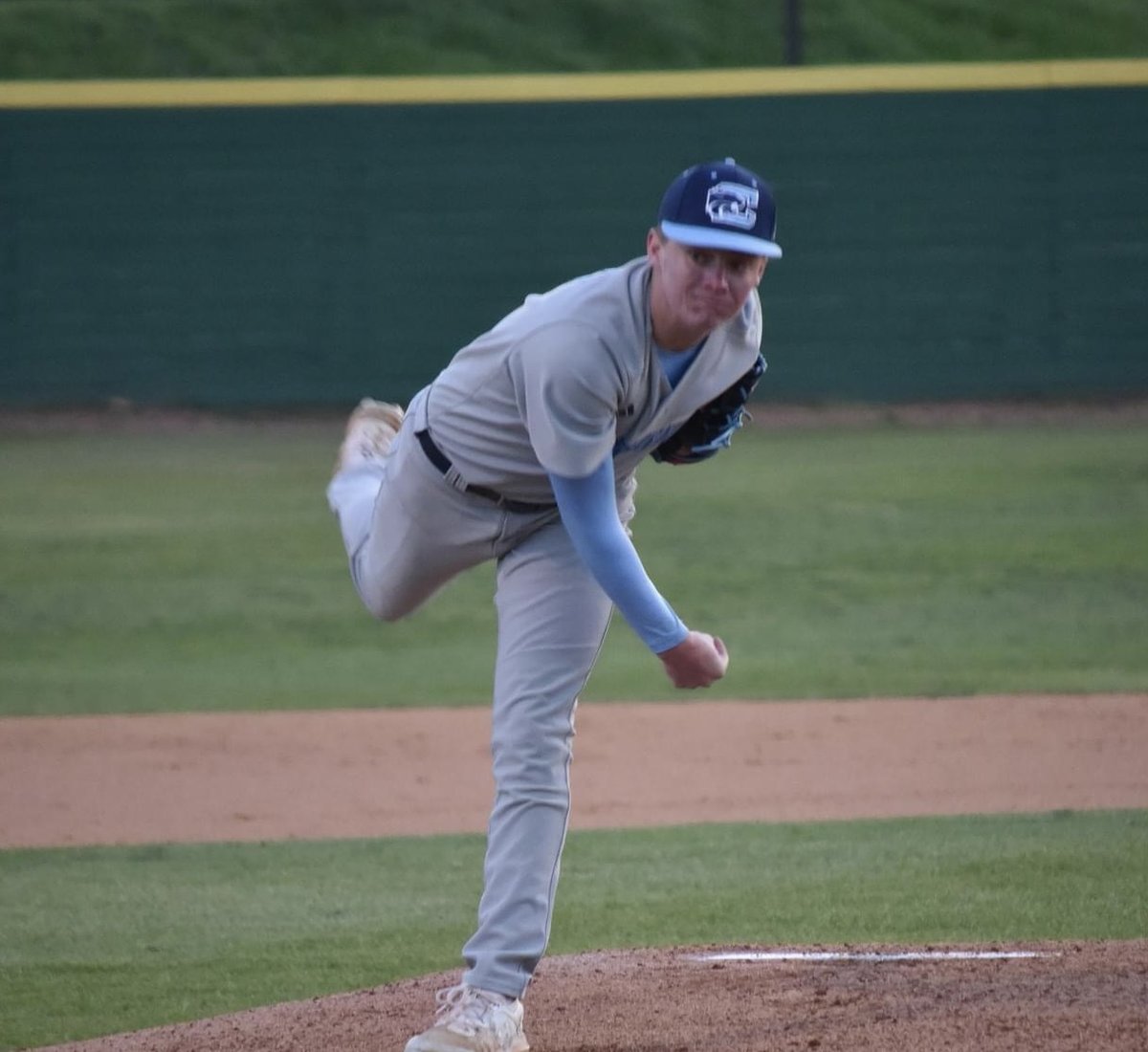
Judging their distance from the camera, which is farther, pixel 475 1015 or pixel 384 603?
pixel 384 603

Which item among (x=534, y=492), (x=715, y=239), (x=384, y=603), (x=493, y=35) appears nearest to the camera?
(x=715, y=239)

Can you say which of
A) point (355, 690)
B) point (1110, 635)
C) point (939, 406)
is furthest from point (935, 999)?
point (939, 406)

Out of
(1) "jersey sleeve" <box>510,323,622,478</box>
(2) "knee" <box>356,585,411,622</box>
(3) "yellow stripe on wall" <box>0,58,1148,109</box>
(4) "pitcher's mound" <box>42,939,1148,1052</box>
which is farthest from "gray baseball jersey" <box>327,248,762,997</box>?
(3) "yellow stripe on wall" <box>0,58,1148,109</box>

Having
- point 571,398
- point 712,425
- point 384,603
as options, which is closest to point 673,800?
point 384,603

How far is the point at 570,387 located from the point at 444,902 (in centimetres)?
254

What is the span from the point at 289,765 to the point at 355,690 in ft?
4.34

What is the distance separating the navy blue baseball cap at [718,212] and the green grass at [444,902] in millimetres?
2096

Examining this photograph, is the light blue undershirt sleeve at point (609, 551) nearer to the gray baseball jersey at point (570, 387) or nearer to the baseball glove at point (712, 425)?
the gray baseball jersey at point (570, 387)

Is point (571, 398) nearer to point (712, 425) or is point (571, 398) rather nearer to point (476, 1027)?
point (712, 425)

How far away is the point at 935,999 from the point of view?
3.61 metres

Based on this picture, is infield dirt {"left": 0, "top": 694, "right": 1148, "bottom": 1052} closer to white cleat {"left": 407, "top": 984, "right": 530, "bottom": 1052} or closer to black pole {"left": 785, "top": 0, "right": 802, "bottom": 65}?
white cleat {"left": 407, "top": 984, "right": 530, "bottom": 1052}

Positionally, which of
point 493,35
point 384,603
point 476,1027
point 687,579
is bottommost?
point 476,1027

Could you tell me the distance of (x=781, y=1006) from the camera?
364 cm

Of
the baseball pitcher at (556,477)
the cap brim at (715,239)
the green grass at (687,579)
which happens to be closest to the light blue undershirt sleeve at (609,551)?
the baseball pitcher at (556,477)
